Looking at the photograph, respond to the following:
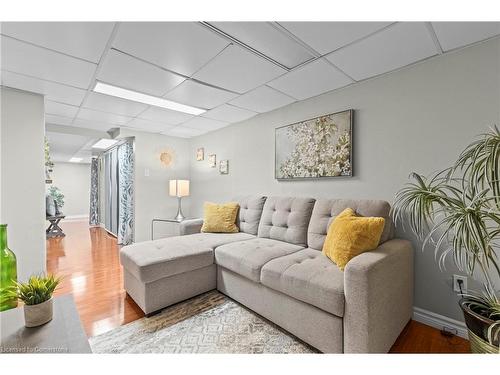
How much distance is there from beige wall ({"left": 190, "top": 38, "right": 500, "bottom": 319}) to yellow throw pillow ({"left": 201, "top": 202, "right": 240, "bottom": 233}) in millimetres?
899

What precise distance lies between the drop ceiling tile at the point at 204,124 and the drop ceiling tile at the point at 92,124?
1.30 meters

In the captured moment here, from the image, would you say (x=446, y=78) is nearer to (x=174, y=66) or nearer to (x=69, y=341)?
(x=174, y=66)

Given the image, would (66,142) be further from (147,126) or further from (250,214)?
(250,214)

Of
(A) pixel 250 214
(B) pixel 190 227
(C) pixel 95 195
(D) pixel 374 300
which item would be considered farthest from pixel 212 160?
(C) pixel 95 195

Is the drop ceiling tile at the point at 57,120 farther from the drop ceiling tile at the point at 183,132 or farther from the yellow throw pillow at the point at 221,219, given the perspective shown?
the yellow throw pillow at the point at 221,219

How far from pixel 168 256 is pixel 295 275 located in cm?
116

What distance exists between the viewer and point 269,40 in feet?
5.40

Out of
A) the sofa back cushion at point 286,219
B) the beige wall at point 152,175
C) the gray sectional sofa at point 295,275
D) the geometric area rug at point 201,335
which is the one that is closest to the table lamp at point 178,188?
the beige wall at point 152,175

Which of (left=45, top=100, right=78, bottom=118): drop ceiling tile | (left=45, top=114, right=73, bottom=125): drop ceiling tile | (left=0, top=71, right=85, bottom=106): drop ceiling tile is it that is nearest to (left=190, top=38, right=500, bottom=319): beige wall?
(left=0, top=71, right=85, bottom=106): drop ceiling tile

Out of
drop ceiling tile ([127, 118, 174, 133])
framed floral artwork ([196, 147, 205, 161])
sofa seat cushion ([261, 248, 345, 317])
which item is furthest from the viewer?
framed floral artwork ([196, 147, 205, 161])

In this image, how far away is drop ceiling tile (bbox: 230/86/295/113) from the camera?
257cm

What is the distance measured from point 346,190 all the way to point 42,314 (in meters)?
2.45

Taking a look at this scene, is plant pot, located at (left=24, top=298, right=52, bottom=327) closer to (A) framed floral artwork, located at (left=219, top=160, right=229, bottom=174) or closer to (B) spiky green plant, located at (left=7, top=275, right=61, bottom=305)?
(B) spiky green plant, located at (left=7, top=275, right=61, bottom=305)

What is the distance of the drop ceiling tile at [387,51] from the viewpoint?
5.11 feet
